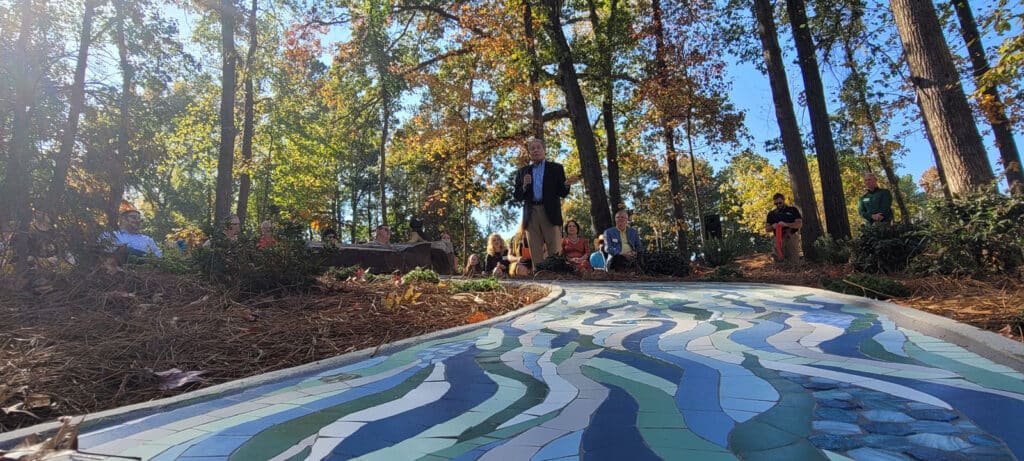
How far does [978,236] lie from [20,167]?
787 centimetres

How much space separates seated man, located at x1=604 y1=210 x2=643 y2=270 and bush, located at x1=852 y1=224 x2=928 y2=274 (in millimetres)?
3259

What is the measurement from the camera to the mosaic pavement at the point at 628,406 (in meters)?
1.62

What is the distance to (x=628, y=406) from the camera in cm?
205

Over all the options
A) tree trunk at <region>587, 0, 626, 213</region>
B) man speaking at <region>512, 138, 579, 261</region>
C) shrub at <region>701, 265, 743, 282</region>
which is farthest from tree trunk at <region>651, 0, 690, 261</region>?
man speaking at <region>512, 138, 579, 261</region>

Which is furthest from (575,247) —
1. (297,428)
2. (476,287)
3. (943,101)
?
(297,428)

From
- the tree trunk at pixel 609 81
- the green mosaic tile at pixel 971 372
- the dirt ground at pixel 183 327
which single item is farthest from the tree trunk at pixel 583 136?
the green mosaic tile at pixel 971 372

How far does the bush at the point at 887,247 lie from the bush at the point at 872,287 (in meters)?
1.22

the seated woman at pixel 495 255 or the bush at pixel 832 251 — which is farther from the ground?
the seated woman at pixel 495 255

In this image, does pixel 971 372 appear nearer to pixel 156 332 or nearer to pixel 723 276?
pixel 156 332

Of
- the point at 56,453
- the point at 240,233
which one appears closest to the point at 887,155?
the point at 240,233

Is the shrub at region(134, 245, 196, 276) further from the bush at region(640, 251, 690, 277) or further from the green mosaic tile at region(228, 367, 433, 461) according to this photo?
the bush at region(640, 251, 690, 277)

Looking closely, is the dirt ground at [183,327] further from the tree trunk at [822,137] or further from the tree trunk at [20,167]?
the tree trunk at [822,137]

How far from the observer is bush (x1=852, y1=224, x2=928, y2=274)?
6.14 m

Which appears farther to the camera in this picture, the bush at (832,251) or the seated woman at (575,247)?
the seated woman at (575,247)
